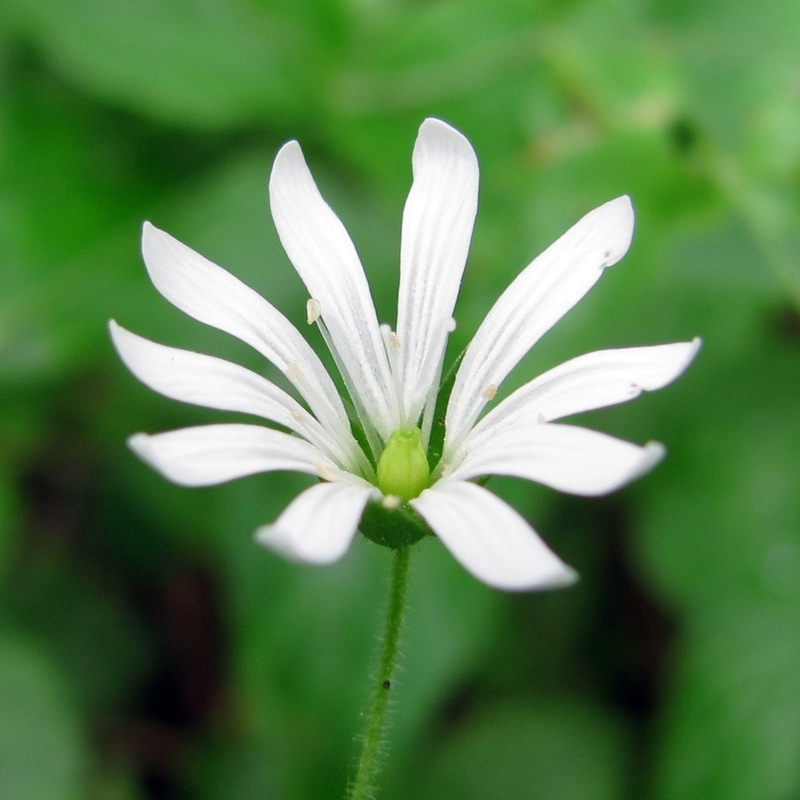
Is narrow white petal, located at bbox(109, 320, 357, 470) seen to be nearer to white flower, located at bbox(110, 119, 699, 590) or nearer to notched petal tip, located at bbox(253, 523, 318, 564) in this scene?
white flower, located at bbox(110, 119, 699, 590)

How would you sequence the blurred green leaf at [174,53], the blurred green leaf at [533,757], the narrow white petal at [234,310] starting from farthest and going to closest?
the blurred green leaf at [174,53] → the blurred green leaf at [533,757] → the narrow white petal at [234,310]

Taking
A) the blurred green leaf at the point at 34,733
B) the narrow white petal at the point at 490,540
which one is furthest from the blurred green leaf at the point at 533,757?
the narrow white petal at the point at 490,540

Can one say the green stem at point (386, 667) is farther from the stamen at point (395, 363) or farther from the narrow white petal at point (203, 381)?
the stamen at point (395, 363)

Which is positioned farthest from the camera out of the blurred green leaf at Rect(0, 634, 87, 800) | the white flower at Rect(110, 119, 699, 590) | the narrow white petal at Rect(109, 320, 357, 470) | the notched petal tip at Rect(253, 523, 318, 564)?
the blurred green leaf at Rect(0, 634, 87, 800)

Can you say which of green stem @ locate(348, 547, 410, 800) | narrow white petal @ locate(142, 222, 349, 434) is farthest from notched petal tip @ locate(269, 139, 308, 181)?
green stem @ locate(348, 547, 410, 800)

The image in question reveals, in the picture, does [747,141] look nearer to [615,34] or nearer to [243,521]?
[615,34]

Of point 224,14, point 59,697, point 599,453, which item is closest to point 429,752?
point 59,697

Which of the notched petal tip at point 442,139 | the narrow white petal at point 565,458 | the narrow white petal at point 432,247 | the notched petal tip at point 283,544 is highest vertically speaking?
the notched petal tip at point 442,139
